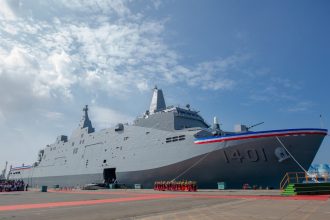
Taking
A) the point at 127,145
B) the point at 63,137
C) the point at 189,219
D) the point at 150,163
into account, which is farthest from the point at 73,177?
the point at 189,219

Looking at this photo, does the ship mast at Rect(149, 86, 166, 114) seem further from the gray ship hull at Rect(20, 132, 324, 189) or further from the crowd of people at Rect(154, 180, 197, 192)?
the crowd of people at Rect(154, 180, 197, 192)

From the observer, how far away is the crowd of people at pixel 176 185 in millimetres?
26783

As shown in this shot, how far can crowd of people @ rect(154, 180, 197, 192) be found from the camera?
26.8 meters

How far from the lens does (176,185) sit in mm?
28672

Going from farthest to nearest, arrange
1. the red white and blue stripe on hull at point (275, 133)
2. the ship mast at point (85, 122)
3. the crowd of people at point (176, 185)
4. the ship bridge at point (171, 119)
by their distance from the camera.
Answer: the ship mast at point (85, 122)
the ship bridge at point (171, 119)
the crowd of people at point (176, 185)
the red white and blue stripe on hull at point (275, 133)

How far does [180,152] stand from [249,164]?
691 cm

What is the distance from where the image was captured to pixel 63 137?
52906 mm

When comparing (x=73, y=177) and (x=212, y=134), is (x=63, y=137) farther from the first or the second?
(x=212, y=134)

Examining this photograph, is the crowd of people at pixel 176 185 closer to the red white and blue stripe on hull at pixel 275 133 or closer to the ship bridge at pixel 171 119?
the red white and blue stripe on hull at pixel 275 133

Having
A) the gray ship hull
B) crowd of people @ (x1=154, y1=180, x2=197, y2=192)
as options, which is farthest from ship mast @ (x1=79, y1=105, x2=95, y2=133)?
the gray ship hull

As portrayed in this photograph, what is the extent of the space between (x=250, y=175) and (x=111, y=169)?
64.1 feet

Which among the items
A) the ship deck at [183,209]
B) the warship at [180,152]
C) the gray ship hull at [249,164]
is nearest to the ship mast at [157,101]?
the warship at [180,152]

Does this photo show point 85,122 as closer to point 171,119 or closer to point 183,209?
point 171,119

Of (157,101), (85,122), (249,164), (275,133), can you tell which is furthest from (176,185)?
(85,122)
